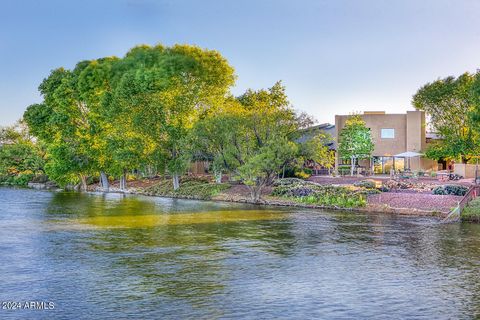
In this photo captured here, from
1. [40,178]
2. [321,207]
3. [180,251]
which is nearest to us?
[180,251]

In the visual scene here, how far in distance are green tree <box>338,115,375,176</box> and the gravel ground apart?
23246 millimetres

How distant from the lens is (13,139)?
104312 millimetres

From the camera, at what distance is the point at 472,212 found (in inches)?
1539

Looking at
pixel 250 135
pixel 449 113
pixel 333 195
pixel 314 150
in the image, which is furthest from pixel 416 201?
pixel 449 113

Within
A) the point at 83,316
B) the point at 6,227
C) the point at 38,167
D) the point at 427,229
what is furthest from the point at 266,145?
the point at 38,167

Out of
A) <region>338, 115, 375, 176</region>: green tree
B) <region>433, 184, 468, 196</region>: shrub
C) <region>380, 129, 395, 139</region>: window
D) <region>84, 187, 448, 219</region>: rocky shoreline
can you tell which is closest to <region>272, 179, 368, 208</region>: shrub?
<region>84, 187, 448, 219</region>: rocky shoreline

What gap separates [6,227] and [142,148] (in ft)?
100.0

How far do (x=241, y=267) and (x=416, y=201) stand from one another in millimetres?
25644

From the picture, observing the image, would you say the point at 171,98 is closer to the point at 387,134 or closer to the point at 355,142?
the point at 355,142

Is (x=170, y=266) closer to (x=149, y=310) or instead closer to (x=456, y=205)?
(x=149, y=310)

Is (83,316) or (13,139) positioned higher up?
(13,139)

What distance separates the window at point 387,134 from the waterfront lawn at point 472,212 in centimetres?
3614

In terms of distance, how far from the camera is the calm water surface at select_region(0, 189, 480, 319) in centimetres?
1742

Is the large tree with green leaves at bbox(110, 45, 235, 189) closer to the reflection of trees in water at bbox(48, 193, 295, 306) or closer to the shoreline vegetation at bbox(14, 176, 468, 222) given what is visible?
the shoreline vegetation at bbox(14, 176, 468, 222)
